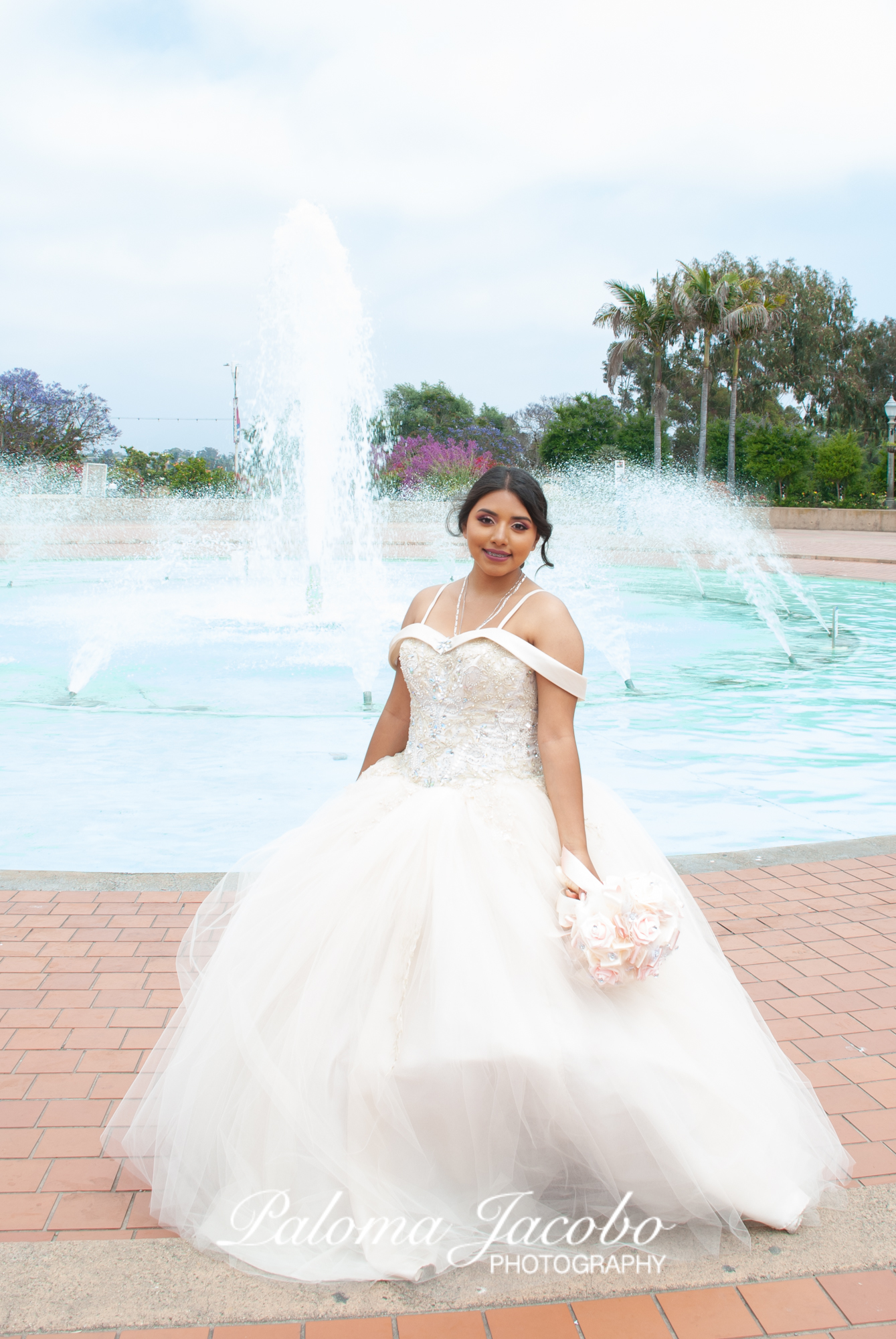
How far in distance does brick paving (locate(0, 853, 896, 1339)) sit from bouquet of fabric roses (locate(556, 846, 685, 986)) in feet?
2.11

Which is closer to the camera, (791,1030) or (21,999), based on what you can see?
(791,1030)

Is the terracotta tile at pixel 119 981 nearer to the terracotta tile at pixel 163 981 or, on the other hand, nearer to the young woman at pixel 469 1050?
the terracotta tile at pixel 163 981

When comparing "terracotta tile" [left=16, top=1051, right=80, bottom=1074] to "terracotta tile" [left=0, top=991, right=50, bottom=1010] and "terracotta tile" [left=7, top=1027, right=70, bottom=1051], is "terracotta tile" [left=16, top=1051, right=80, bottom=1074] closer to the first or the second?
"terracotta tile" [left=7, top=1027, right=70, bottom=1051]

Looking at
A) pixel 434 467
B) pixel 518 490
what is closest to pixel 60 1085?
pixel 518 490

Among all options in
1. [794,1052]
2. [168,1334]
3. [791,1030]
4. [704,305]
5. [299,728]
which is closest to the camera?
[168,1334]

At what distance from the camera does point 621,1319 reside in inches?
81.3

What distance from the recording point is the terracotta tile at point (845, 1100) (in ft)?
9.22

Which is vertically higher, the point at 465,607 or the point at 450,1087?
the point at 465,607

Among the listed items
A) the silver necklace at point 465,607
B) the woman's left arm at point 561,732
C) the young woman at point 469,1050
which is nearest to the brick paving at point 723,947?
the young woman at point 469,1050

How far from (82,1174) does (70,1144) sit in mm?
133

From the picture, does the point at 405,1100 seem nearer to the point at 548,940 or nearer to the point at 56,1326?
the point at 548,940

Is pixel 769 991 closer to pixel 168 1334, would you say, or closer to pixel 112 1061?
pixel 112 1061

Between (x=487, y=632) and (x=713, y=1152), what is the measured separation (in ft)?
4.09

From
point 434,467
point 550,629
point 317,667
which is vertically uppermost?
point 434,467
